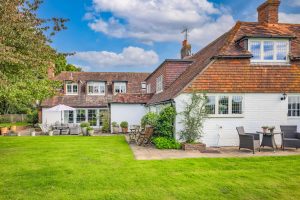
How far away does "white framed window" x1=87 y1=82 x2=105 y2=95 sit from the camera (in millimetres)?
32500

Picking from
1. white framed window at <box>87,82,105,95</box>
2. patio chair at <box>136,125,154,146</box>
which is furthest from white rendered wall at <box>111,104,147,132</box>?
patio chair at <box>136,125,154,146</box>

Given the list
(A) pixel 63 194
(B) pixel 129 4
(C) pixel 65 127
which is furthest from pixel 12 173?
(C) pixel 65 127

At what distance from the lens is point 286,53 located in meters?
16.2

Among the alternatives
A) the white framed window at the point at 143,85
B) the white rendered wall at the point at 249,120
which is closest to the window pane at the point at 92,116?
the white framed window at the point at 143,85

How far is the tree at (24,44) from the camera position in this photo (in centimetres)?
891

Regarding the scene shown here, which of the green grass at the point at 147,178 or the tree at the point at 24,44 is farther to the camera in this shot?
the tree at the point at 24,44

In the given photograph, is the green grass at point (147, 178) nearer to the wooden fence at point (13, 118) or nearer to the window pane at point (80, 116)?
the window pane at point (80, 116)

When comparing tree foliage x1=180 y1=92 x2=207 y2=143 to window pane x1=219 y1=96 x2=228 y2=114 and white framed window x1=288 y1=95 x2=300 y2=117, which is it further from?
white framed window x1=288 y1=95 x2=300 y2=117

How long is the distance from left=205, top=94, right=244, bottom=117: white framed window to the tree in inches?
355

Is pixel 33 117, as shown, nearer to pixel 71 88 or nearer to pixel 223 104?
pixel 71 88

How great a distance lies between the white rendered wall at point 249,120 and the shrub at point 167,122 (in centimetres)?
37

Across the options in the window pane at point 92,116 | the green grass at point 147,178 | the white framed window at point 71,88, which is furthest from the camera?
the white framed window at point 71,88

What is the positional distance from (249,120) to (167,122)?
487 cm

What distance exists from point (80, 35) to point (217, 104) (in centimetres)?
1488
